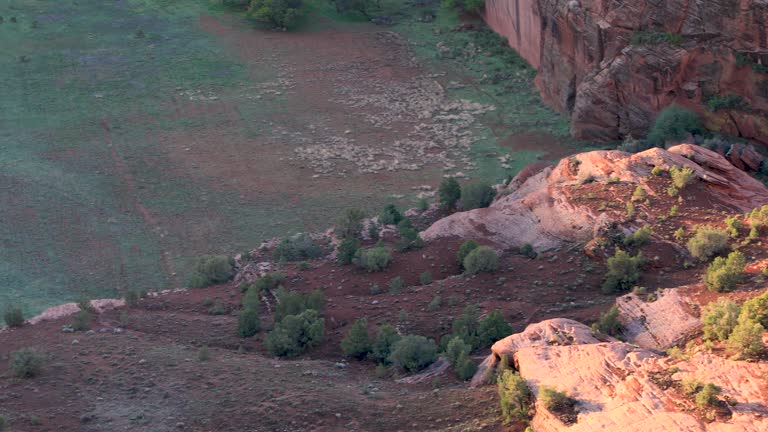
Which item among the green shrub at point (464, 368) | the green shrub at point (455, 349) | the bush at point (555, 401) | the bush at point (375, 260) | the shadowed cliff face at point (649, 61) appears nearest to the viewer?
the bush at point (555, 401)

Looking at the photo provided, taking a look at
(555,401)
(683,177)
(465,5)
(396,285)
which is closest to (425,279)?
(396,285)

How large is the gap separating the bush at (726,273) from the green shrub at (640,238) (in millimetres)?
2099

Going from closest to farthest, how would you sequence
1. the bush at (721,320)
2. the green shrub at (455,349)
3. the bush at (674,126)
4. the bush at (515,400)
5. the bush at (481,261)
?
the bush at (515,400) < the bush at (721,320) < the green shrub at (455,349) < the bush at (481,261) < the bush at (674,126)

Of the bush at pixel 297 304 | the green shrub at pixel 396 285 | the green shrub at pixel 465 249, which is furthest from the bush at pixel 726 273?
the bush at pixel 297 304

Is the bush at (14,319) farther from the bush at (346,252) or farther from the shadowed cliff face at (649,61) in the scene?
the shadowed cliff face at (649,61)

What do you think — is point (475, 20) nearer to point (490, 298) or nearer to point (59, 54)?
point (59, 54)

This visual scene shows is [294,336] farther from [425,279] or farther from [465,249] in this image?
[465,249]

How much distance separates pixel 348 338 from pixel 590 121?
16.1 metres

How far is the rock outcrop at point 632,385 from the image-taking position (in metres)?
12.6

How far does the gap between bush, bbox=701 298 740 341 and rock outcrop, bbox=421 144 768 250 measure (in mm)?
5290

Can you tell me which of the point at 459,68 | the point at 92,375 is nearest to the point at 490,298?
the point at 92,375

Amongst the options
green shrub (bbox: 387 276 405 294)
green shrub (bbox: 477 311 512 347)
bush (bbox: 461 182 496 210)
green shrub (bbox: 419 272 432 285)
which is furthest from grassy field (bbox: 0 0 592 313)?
green shrub (bbox: 477 311 512 347)

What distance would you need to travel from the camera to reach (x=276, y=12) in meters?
41.9

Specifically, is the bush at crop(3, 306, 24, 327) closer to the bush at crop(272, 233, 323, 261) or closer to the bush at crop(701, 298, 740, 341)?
the bush at crop(272, 233, 323, 261)
